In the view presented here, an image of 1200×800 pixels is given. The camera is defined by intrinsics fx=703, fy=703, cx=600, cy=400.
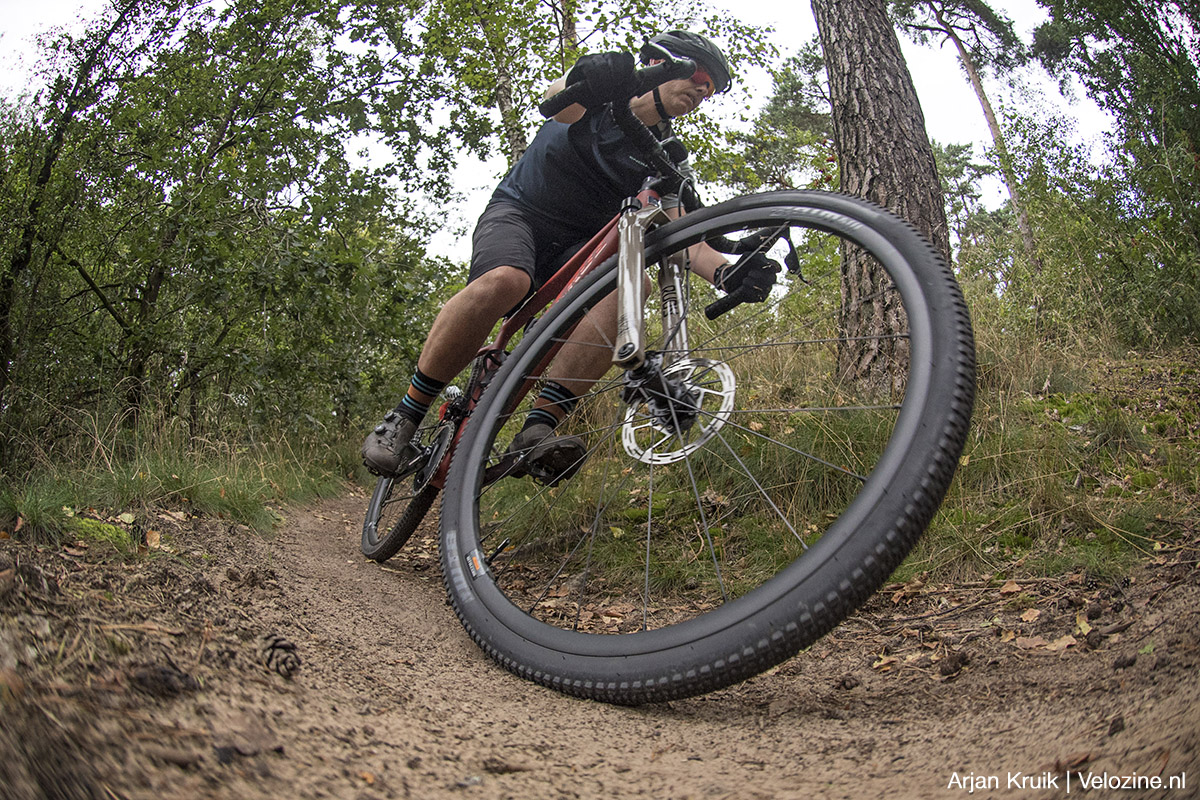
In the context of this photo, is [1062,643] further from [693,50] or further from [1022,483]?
[693,50]

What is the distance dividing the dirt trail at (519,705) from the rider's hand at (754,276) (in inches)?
36.1

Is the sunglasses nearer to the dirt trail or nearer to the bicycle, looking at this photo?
the bicycle

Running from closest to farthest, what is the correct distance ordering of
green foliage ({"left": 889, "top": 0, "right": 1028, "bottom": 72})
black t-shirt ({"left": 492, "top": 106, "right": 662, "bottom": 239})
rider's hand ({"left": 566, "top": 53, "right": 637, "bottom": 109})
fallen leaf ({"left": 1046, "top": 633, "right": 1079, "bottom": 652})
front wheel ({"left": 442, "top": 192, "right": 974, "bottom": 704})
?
front wheel ({"left": 442, "top": 192, "right": 974, "bottom": 704}) < fallen leaf ({"left": 1046, "top": 633, "right": 1079, "bottom": 652}) < rider's hand ({"left": 566, "top": 53, "right": 637, "bottom": 109}) < black t-shirt ({"left": 492, "top": 106, "right": 662, "bottom": 239}) < green foliage ({"left": 889, "top": 0, "right": 1028, "bottom": 72})

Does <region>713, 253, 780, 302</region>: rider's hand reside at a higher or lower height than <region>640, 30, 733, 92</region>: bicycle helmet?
lower

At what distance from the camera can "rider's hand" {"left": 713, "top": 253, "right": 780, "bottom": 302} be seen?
1.82 meters

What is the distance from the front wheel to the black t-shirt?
18.4 inches

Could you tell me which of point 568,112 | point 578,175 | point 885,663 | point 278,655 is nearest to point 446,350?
point 578,175

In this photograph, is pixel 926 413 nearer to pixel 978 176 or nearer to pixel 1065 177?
pixel 1065 177

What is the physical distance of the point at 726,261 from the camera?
2.02 meters

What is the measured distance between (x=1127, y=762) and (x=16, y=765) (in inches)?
46.5

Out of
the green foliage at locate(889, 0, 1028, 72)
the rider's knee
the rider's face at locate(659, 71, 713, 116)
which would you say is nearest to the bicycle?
the rider's knee

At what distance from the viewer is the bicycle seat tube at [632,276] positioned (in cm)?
171

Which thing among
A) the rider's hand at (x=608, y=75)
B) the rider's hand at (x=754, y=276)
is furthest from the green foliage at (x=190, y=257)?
the rider's hand at (x=754, y=276)

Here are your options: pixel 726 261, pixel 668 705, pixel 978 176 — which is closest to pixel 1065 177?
pixel 726 261
